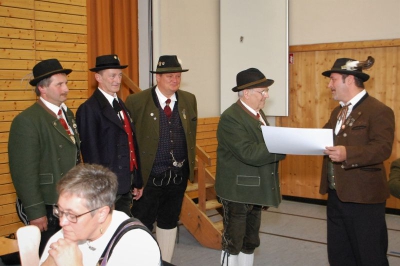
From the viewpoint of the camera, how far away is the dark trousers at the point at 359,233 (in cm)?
341

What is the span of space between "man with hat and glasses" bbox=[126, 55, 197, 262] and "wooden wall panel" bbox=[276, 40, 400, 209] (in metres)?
3.39

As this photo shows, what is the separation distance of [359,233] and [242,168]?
911 mm

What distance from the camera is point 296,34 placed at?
290 inches

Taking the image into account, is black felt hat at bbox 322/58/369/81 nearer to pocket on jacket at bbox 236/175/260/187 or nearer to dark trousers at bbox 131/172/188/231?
pocket on jacket at bbox 236/175/260/187

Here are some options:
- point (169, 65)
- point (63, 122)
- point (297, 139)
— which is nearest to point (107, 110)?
point (63, 122)

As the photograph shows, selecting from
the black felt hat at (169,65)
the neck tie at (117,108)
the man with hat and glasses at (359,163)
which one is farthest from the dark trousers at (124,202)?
the man with hat and glasses at (359,163)

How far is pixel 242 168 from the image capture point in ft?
12.1

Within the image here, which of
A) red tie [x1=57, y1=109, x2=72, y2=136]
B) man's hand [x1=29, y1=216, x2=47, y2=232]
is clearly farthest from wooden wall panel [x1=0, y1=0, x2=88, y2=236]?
man's hand [x1=29, y1=216, x2=47, y2=232]

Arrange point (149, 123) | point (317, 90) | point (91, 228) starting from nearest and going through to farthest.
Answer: point (91, 228), point (149, 123), point (317, 90)

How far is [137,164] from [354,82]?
1704mm

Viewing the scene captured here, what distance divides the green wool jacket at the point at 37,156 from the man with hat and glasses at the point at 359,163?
1770mm

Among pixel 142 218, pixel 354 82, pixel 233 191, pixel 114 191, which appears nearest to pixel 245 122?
pixel 233 191

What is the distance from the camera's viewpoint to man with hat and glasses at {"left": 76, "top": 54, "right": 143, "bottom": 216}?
3680 mm

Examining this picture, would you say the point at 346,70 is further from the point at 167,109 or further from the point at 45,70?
the point at 45,70
